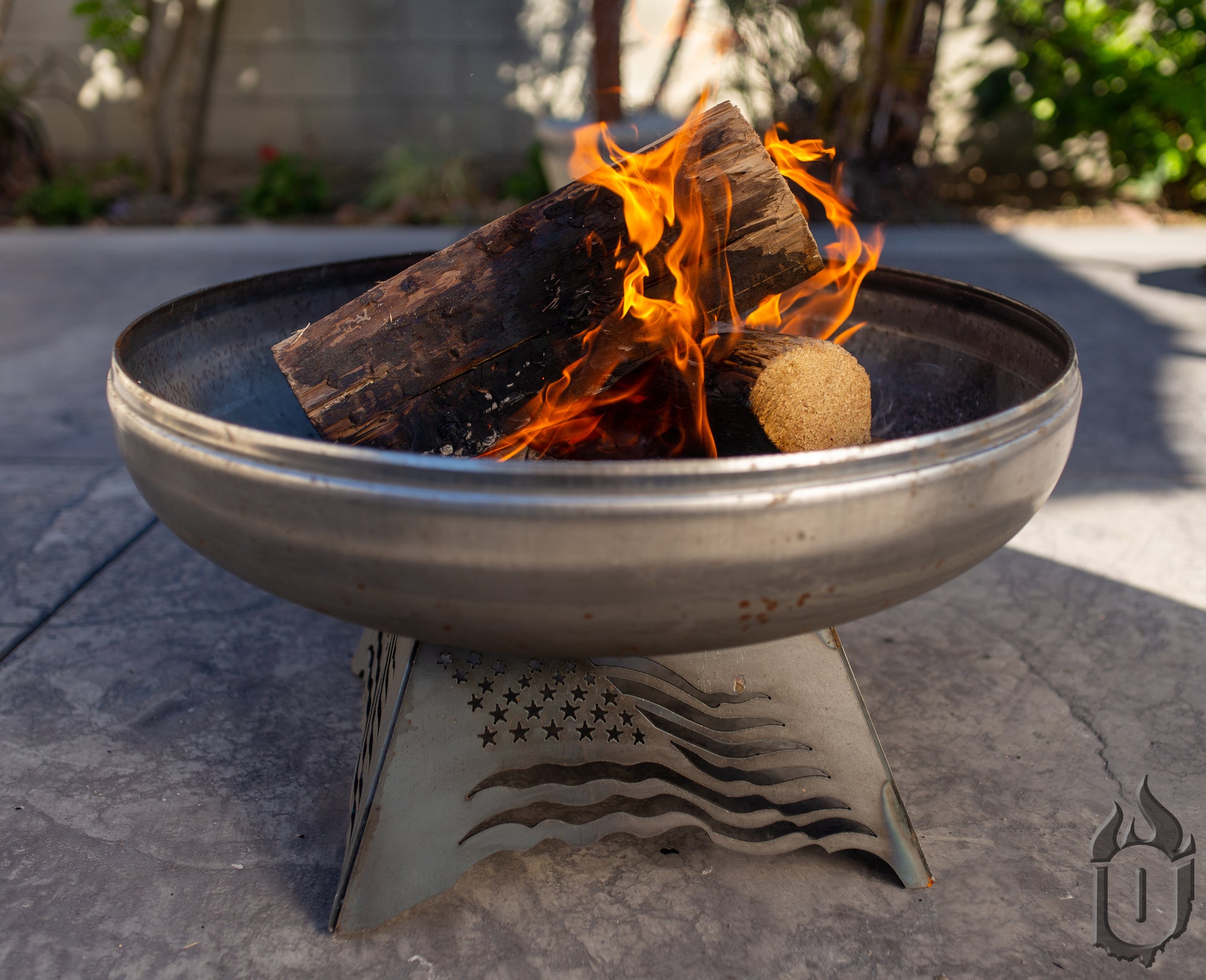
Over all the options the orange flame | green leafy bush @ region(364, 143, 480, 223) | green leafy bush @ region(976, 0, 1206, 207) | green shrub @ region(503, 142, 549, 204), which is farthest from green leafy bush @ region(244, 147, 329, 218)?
the orange flame

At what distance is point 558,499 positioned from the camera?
32.5 inches

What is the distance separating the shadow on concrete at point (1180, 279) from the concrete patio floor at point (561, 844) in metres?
1.50

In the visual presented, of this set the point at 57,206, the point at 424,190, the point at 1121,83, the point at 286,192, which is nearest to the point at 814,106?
the point at 1121,83

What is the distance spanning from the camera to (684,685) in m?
1.27

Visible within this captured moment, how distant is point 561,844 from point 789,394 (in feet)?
2.19

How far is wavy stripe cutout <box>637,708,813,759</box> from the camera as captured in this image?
1.25 metres

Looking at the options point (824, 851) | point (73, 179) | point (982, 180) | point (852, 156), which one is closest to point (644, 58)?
point (852, 156)

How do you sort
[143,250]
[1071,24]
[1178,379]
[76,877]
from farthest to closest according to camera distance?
[1071,24] < [143,250] < [1178,379] < [76,877]

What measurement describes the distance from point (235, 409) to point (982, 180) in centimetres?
A: 492

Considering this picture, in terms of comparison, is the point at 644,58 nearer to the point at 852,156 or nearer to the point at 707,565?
the point at 852,156

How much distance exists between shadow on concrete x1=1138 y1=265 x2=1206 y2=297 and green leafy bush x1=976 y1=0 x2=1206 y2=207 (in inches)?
39.6

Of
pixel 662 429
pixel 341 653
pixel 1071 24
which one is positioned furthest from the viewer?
pixel 1071 24

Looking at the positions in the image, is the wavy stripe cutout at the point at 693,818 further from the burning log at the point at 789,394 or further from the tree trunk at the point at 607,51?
the tree trunk at the point at 607,51

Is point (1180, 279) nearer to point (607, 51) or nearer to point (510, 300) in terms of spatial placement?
point (607, 51)
